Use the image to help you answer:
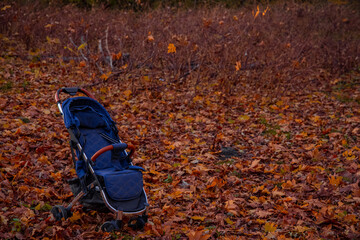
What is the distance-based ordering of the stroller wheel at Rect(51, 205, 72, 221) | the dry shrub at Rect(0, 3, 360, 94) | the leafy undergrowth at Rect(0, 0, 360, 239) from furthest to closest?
the dry shrub at Rect(0, 3, 360, 94) < the leafy undergrowth at Rect(0, 0, 360, 239) < the stroller wheel at Rect(51, 205, 72, 221)

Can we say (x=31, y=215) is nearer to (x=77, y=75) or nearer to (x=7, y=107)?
(x=7, y=107)

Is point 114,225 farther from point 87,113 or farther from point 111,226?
point 87,113

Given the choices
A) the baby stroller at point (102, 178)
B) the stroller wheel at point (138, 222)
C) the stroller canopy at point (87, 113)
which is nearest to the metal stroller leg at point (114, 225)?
the baby stroller at point (102, 178)

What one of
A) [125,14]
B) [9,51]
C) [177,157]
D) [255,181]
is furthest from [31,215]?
[125,14]

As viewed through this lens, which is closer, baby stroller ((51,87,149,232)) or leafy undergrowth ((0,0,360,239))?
baby stroller ((51,87,149,232))

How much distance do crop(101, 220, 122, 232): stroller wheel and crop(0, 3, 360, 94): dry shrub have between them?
5.37m

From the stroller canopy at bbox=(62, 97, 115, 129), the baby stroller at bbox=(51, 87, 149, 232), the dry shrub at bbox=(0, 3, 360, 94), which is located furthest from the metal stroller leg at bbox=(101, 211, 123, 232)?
the dry shrub at bbox=(0, 3, 360, 94)

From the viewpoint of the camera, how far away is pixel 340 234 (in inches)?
133

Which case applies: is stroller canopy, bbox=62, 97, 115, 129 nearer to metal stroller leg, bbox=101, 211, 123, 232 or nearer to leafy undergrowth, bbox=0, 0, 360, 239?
leafy undergrowth, bbox=0, 0, 360, 239

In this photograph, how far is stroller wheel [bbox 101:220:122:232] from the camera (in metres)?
3.28

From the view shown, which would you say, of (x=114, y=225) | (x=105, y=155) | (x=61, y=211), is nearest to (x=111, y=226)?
(x=114, y=225)

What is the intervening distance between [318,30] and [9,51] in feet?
39.0

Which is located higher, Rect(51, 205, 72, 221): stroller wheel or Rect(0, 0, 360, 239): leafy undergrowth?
Rect(51, 205, 72, 221): stroller wheel

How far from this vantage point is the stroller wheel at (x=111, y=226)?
10.8 feet
